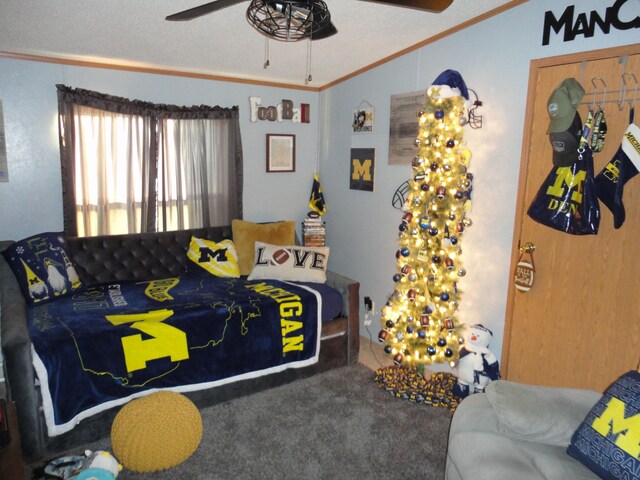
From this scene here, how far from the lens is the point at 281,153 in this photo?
463 cm

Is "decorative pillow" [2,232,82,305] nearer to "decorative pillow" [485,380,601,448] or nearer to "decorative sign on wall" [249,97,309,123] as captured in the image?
"decorative sign on wall" [249,97,309,123]

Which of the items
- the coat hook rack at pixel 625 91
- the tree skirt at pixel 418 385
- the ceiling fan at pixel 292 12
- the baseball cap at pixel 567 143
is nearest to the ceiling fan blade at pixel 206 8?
the ceiling fan at pixel 292 12

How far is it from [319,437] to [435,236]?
1.45 metres

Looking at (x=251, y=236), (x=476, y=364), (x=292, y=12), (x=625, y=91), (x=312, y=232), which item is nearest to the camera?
(x=292, y=12)

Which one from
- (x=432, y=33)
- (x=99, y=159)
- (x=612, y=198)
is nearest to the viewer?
(x=612, y=198)

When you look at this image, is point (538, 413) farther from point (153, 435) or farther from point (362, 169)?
point (362, 169)

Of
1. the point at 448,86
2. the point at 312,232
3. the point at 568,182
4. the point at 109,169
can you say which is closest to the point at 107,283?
the point at 109,169

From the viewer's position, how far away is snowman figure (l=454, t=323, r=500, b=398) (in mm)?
3014

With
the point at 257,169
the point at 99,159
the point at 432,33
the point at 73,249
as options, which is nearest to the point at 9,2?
the point at 99,159

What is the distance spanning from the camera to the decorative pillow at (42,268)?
3.03 m

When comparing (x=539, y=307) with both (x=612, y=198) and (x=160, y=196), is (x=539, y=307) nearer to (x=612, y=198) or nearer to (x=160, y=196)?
(x=612, y=198)

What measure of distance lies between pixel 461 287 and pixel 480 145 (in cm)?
101

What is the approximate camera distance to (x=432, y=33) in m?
3.33

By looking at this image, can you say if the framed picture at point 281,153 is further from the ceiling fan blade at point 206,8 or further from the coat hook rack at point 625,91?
the coat hook rack at point 625,91
